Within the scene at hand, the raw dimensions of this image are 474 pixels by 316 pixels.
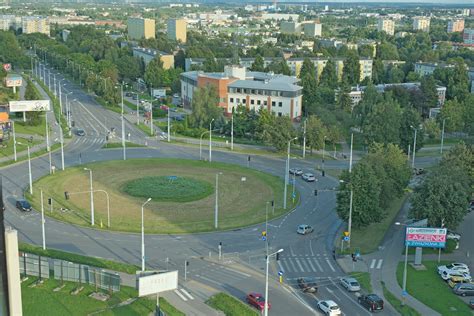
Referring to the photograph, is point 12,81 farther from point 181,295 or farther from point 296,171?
point 181,295

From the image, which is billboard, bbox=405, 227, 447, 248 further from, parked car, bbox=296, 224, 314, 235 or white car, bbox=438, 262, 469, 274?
parked car, bbox=296, 224, 314, 235

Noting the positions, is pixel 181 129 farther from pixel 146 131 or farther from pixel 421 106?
pixel 421 106

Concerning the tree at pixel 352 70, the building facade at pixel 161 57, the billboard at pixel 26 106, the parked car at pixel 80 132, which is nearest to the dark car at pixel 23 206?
the parked car at pixel 80 132

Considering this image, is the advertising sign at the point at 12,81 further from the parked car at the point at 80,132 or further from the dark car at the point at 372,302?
the dark car at the point at 372,302

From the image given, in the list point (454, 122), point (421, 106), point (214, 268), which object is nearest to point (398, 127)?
point (454, 122)

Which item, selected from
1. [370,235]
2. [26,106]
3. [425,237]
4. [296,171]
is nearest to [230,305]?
[425,237]

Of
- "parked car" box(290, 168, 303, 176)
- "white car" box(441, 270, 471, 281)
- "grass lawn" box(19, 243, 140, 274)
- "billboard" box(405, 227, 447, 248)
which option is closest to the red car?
"grass lawn" box(19, 243, 140, 274)
